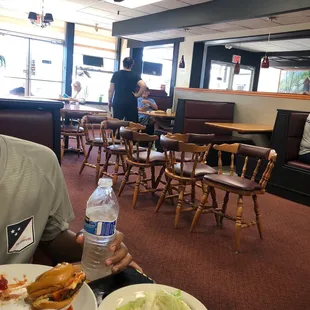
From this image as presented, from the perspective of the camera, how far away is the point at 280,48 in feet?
31.6

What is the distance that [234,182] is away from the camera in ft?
8.60

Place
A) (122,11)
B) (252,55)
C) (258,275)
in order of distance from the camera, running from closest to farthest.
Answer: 1. (258,275)
2. (122,11)
3. (252,55)

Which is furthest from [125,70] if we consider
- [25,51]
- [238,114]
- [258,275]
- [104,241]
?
[25,51]

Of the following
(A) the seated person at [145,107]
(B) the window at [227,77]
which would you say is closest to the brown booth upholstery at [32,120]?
(A) the seated person at [145,107]

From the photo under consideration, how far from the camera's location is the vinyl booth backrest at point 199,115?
5.52 meters

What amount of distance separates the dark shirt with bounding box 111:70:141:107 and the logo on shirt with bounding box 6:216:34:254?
15.0 feet

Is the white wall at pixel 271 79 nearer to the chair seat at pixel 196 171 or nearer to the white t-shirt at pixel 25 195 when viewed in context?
the chair seat at pixel 196 171

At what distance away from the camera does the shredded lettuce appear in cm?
66

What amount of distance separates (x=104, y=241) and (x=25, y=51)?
383 inches

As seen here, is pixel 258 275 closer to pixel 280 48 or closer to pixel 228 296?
pixel 228 296

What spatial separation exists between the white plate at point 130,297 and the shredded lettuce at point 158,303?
1 cm

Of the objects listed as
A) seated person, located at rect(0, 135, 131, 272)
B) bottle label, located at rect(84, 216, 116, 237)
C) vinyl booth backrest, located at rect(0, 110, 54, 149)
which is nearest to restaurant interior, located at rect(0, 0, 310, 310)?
vinyl booth backrest, located at rect(0, 110, 54, 149)

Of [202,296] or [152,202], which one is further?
[152,202]

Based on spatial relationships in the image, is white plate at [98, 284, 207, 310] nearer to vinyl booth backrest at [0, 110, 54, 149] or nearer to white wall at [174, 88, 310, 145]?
vinyl booth backrest at [0, 110, 54, 149]
